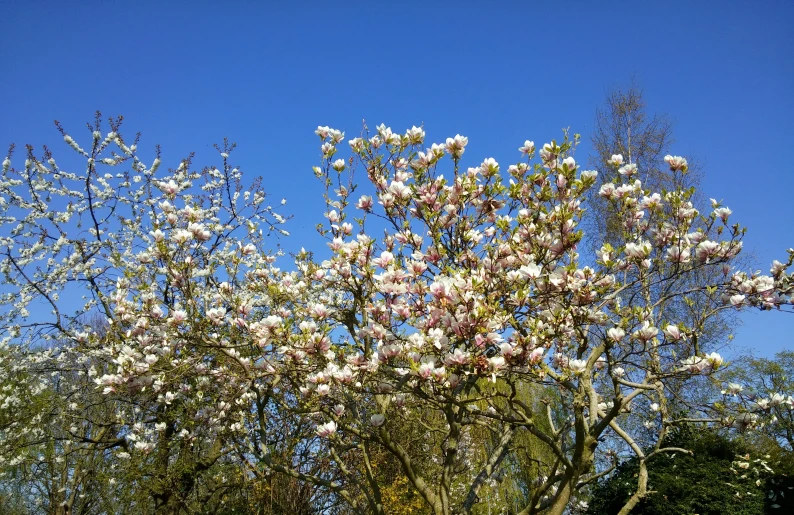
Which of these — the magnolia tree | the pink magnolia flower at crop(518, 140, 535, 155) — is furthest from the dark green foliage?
the pink magnolia flower at crop(518, 140, 535, 155)

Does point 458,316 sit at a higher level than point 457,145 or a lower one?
lower

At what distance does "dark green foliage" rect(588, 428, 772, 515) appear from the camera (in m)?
5.83

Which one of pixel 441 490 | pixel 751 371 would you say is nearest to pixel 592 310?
pixel 441 490

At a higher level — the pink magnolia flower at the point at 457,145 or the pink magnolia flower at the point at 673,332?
the pink magnolia flower at the point at 457,145

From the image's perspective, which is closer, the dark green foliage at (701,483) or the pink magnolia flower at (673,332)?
the pink magnolia flower at (673,332)

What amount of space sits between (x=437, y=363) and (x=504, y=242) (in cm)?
106

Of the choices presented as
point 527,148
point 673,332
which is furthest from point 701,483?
point 527,148

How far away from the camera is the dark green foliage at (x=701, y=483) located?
5.83 m

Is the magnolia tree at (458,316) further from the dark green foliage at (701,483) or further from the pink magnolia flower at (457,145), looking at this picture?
the dark green foliage at (701,483)

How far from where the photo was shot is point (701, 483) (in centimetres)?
599

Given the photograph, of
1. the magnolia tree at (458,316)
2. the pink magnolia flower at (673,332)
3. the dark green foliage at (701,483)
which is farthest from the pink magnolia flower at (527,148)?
the dark green foliage at (701,483)

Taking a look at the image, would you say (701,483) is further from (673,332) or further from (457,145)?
(457,145)

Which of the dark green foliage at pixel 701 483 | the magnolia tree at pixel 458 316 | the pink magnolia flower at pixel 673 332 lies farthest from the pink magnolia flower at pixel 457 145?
the dark green foliage at pixel 701 483

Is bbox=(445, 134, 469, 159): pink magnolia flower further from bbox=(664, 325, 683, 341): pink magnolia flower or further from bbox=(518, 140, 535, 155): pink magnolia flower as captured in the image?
bbox=(664, 325, 683, 341): pink magnolia flower
